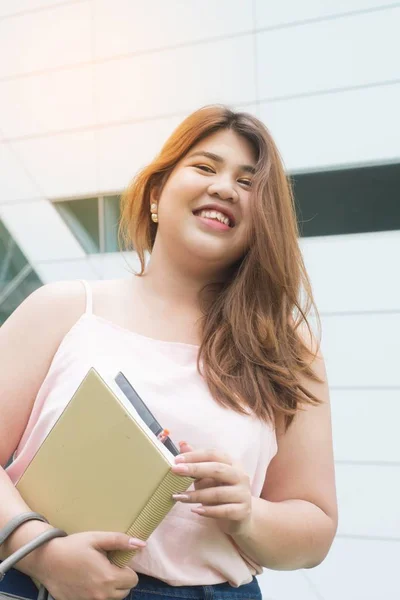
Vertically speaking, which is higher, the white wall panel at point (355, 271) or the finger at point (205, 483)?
the finger at point (205, 483)

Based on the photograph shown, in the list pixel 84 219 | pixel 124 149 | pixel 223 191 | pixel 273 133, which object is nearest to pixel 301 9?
pixel 273 133

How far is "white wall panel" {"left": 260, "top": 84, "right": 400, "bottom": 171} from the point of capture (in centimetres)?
311

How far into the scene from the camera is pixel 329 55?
3199 millimetres

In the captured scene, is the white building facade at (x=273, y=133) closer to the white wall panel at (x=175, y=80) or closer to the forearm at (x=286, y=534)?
the white wall panel at (x=175, y=80)

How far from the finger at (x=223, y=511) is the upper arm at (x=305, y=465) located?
0.25 metres

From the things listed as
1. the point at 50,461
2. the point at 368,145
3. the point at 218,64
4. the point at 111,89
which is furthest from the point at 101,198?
the point at 50,461

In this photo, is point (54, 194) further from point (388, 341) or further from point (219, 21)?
point (388, 341)

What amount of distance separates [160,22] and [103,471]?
3.26m

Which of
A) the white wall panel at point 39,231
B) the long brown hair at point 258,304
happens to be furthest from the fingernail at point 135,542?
the white wall panel at point 39,231

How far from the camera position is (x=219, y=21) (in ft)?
11.1

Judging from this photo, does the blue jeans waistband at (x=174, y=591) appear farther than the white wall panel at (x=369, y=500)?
No

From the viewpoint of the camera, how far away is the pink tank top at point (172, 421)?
33.6 inches

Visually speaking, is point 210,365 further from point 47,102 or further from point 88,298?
point 47,102

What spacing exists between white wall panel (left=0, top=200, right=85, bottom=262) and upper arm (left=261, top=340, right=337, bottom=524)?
9.08ft
